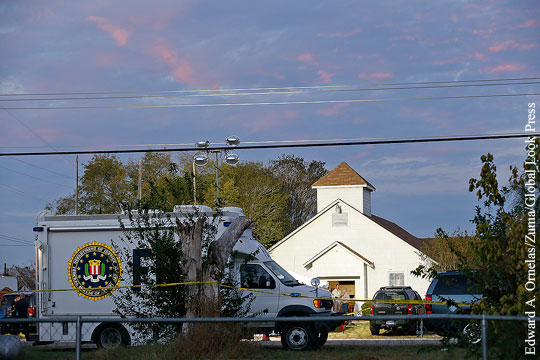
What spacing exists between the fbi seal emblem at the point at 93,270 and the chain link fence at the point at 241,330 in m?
0.84

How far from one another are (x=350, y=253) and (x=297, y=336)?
24126 mm

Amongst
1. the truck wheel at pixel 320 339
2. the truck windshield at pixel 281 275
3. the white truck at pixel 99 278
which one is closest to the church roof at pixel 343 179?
the white truck at pixel 99 278

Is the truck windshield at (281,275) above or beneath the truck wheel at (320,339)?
above

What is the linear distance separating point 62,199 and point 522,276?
2454 inches

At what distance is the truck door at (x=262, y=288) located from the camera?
1742 centimetres

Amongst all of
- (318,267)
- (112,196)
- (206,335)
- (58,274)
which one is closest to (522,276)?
(206,335)

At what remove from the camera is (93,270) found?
18047mm

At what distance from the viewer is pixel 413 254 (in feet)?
135

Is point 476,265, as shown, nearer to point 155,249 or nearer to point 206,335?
point 206,335

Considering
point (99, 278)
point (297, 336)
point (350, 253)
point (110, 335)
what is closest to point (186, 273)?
point (297, 336)

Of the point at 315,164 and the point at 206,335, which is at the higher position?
the point at 315,164

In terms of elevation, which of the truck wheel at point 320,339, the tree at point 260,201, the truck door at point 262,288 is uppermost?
the tree at point 260,201

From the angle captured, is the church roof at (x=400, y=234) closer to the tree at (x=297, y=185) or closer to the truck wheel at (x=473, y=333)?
the tree at (x=297, y=185)

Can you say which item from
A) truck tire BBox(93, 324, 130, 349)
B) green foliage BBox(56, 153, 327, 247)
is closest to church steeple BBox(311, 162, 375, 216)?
green foliage BBox(56, 153, 327, 247)
